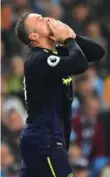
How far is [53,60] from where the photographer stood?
20.8 ft

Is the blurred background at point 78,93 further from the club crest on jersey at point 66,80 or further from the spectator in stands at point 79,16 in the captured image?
the club crest on jersey at point 66,80

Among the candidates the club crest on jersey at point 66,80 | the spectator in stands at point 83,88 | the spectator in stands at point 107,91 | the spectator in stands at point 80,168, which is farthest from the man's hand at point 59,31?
the spectator in stands at point 107,91

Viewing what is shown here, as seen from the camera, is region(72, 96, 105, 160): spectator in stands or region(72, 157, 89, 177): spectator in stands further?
region(72, 96, 105, 160): spectator in stands

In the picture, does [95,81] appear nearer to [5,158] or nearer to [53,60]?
[5,158]

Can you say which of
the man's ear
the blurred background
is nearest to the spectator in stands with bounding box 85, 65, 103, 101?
the blurred background

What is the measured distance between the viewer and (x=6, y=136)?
10406 mm

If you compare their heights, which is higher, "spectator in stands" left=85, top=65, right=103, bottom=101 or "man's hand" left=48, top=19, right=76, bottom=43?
"man's hand" left=48, top=19, right=76, bottom=43

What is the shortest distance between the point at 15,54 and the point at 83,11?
196 centimetres

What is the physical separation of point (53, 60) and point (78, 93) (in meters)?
5.27

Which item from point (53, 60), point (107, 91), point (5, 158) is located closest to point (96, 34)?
point (107, 91)

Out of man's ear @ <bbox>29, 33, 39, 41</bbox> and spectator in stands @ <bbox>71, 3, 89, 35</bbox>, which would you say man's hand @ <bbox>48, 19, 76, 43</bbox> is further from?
spectator in stands @ <bbox>71, 3, 89, 35</bbox>

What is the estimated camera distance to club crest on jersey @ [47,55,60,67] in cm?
632

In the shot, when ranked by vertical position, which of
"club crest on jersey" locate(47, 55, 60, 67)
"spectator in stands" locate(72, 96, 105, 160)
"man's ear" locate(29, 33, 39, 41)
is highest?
"man's ear" locate(29, 33, 39, 41)

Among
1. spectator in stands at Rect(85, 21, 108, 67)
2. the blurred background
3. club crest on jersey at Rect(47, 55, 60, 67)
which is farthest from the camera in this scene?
spectator in stands at Rect(85, 21, 108, 67)
